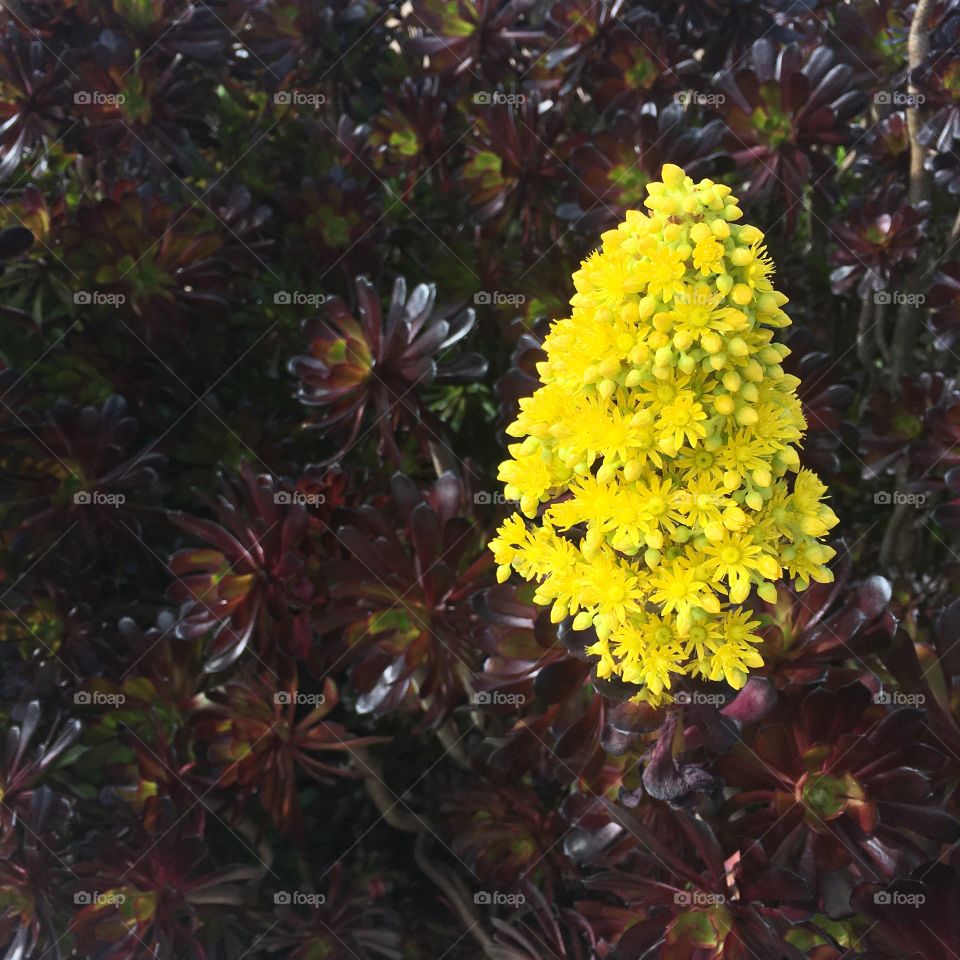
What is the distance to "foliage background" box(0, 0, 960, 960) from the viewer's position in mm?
1174

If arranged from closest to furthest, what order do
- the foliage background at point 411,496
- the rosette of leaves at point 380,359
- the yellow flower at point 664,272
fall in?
the yellow flower at point 664,272 → the foliage background at point 411,496 → the rosette of leaves at point 380,359

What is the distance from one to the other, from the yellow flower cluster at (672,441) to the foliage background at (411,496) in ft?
0.54

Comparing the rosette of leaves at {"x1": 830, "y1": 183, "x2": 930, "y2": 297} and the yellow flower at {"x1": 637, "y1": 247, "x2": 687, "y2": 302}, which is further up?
the yellow flower at {"x1": 637, "y1": 247, "x2": 687, "y2": 302}

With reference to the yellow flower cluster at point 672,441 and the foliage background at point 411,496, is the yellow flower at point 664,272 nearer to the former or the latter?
the yellow flower cluster at point 672,441

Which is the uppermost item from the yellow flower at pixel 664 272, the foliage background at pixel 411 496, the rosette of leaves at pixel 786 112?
the yellow flower at pixel 664 272

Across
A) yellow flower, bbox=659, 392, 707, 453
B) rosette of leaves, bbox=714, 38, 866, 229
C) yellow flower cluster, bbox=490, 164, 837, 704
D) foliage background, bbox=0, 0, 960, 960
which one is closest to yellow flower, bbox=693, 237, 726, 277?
yellow flower cluster, bbox=490, 164, 837, 704

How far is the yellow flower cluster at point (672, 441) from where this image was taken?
87 centimetres

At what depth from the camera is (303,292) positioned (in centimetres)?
208

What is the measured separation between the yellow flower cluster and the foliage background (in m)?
0.16

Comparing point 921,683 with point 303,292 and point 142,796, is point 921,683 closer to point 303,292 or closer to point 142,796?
point 142,796

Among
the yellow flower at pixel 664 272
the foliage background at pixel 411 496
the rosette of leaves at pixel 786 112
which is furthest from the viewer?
the rosette of leaves at pixel 786 112

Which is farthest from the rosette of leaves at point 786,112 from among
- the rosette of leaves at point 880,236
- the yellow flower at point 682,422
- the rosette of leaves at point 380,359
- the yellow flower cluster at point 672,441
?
the yellow flower at point 682,422

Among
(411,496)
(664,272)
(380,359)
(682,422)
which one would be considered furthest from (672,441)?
(380,359)

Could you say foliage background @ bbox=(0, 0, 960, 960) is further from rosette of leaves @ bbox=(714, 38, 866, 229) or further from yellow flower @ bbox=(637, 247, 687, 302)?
yellow flower @ bbox=(637, 247, 687, 302)
